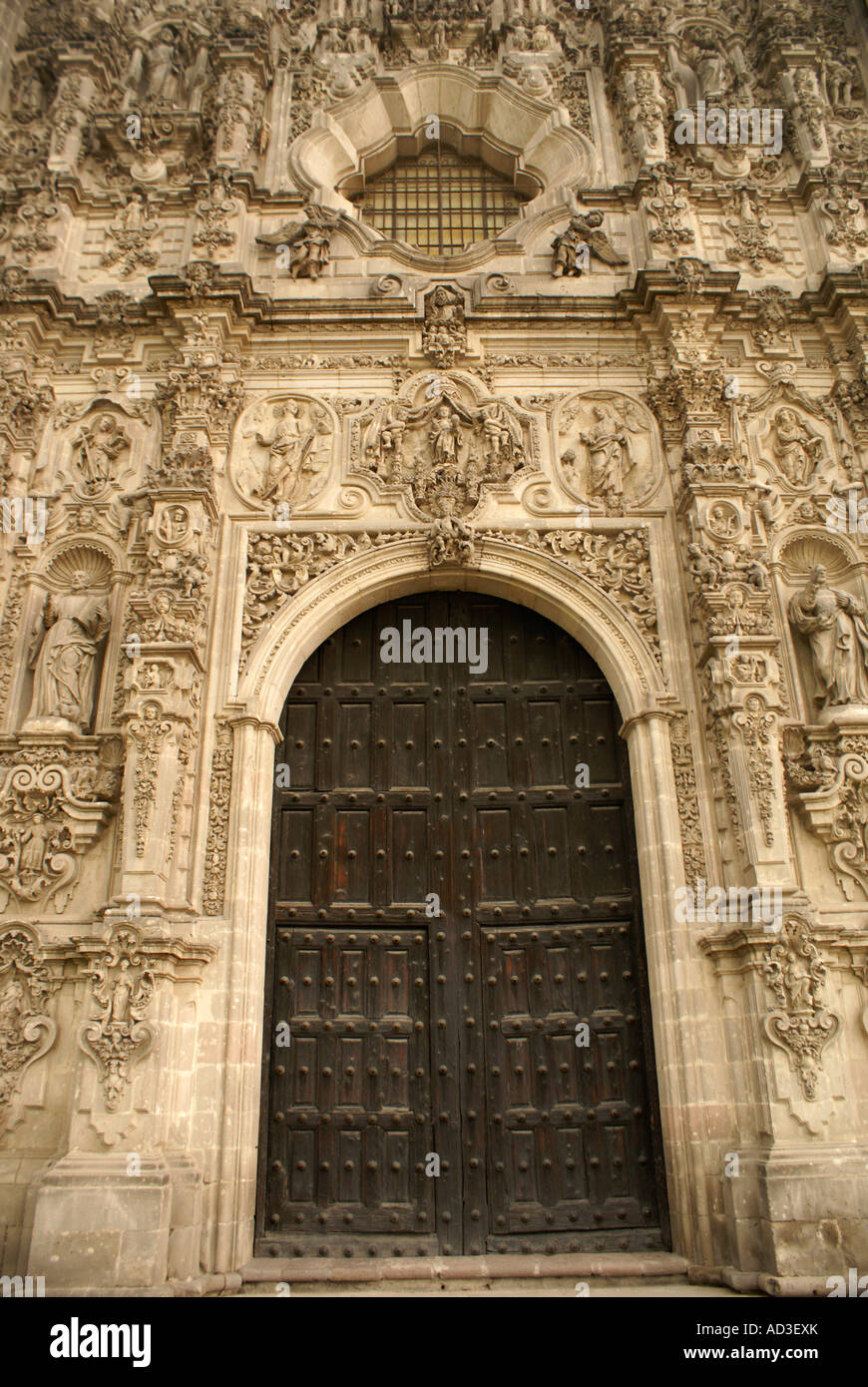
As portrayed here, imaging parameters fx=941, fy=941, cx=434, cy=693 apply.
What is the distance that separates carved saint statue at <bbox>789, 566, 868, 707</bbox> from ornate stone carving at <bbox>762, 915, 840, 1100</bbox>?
2.25m

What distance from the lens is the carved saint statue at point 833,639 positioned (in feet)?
27.1

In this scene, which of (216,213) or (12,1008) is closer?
(12,1008)

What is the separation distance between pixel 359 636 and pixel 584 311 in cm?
416

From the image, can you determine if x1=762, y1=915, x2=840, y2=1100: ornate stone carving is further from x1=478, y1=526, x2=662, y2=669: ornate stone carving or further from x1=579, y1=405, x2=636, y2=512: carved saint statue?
x1=579, y1=405, x2=636, y2=512: carved saint statue

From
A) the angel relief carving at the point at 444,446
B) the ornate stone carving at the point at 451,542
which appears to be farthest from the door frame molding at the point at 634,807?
the angel relief carving at the point at 444,446

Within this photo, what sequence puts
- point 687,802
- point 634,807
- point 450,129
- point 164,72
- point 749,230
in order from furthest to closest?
1. point 450,129
2. point 164,72
3. point 749,230
4. point 634,807
5. point 687,802

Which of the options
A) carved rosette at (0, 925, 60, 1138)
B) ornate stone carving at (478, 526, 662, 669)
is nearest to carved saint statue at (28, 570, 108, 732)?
carved rosette at (0, 925, 60, 1138)

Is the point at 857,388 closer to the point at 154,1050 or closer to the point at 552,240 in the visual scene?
the point at 552,240

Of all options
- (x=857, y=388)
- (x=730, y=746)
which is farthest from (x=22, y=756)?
(x=857, y=388)

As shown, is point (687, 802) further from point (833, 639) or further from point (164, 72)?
point (164, 72)

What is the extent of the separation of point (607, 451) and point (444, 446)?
1.61 meters

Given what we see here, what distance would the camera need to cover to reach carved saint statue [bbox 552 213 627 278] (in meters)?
10.0

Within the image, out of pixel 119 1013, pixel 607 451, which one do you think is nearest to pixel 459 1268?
pixel 119 1013

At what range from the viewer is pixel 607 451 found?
9.26 m
